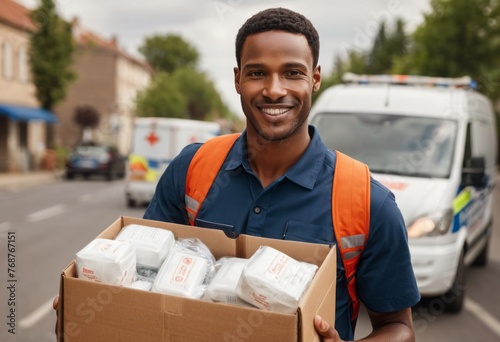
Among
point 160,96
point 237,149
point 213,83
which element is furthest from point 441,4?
point 213,83

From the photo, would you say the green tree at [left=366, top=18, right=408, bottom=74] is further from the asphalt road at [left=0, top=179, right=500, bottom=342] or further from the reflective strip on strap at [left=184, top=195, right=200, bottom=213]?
the reflective strip on strap at [left=184, top=195, right=200, bottom=213]

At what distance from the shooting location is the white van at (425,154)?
5.89 m

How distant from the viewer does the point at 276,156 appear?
2.19 m

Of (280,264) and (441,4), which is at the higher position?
(441,4)

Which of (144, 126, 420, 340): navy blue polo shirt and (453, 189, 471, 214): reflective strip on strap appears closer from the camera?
(144, 126, 420, 340): navy blue polo shirt

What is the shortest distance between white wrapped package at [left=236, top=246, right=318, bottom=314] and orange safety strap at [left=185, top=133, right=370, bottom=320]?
0.89ft

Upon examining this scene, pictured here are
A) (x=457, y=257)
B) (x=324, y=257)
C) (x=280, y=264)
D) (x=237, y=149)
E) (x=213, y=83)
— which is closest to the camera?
(x=280, y=264)

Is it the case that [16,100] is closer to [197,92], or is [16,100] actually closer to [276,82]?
[276,82]

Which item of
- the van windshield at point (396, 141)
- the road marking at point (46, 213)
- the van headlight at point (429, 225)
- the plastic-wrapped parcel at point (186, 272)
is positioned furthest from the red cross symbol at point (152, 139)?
the plastic-wrapped parcel at point (186, 272)

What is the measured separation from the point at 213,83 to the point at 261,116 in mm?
87747

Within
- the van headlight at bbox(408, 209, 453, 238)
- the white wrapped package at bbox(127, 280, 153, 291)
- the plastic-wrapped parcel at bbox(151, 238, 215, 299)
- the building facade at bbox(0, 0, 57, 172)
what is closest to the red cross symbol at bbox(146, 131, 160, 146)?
the van headlight at bbox(408, 209, 453, 238)

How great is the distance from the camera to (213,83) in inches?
3499

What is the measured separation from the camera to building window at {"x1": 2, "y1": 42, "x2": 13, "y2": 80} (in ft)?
99.1

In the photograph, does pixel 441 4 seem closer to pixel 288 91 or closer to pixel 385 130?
pixel 385 130
